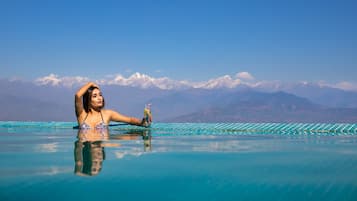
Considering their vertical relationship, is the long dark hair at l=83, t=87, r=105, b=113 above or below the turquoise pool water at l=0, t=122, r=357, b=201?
above

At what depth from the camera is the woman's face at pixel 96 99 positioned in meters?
9.48

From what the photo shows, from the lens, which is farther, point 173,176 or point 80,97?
point 80,97

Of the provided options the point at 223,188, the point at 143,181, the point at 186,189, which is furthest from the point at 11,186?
the point at 223,188

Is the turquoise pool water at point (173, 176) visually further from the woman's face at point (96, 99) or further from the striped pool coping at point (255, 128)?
the striped pool coping at point (255, 128)

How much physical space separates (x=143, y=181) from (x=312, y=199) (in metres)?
1.32

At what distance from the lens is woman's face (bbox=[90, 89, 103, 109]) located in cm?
948

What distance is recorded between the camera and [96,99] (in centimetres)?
948

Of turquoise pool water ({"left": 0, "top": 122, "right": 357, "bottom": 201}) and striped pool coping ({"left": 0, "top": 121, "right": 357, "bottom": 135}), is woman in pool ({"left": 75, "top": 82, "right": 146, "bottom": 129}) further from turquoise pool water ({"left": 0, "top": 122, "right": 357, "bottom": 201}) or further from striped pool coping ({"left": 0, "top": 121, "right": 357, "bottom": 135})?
turquoise pool water ({"left": 0, "top": 122, "right": 357, "bottom": 201})

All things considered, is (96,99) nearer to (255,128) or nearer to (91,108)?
(91,108)

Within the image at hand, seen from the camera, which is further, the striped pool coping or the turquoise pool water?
the striped pool coping

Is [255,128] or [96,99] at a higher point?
[96,99]

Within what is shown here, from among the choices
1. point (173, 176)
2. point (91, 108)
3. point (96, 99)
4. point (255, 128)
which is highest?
point (96, 99)

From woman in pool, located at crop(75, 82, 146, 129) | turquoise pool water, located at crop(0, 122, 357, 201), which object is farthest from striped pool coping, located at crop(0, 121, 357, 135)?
turquoise pool water, located at crop(0, 122, 357, 201)

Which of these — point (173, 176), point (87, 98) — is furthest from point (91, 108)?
point (173, 176)
